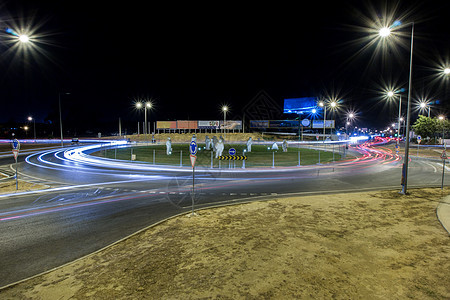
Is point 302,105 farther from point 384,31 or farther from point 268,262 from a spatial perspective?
point 268,262

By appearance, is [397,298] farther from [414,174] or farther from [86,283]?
[414,174]

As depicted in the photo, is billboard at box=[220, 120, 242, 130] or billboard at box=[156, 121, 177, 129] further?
billboard at box=[156, 121, 177, 129]

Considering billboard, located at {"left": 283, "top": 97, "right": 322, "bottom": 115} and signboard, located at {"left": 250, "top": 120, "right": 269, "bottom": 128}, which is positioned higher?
billboard, located at {"left": 283, "top": 97, "right": 322, "bottom": 115}

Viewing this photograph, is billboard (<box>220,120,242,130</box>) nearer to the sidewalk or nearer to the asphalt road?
the asphalt road

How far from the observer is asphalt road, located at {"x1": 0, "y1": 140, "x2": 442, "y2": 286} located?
6.61 m

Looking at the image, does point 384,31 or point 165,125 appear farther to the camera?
point 165,125

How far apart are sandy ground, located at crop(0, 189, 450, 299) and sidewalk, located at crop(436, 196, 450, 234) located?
23 centimetres

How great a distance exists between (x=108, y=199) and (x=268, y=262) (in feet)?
29.1

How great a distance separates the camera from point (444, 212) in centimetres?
934

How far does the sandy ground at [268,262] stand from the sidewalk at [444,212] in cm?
23

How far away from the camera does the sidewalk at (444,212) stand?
8.08m

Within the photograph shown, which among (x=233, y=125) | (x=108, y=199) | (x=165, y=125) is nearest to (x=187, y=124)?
(x=165, y=125)

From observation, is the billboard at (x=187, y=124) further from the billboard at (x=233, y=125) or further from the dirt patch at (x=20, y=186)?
the dirt patch at (x=20, y=186)

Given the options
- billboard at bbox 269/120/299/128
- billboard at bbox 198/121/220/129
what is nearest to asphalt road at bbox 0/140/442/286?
billboard at bbox 198/121/220/129
